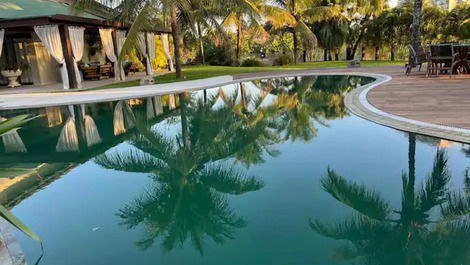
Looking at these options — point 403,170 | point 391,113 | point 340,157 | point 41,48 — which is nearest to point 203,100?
point 391,113

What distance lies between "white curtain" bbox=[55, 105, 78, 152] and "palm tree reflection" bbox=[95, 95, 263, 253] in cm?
102

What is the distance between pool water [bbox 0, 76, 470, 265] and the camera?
2942mm

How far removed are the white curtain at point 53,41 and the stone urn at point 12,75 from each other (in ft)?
11.0

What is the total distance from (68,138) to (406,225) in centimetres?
618

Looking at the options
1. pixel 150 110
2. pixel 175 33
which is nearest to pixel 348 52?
pixel 175 33

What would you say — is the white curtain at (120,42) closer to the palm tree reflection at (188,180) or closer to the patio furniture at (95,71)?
the patio furniture at (95,71)

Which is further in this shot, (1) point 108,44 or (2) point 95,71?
(2) point 95,71

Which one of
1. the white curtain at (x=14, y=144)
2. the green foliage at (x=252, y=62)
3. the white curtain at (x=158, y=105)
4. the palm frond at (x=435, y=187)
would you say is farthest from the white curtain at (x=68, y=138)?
the green foliage at (x=252, y=62)

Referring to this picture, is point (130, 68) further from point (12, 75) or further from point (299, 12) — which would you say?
point (299, 12)

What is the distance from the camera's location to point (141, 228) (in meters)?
3.41

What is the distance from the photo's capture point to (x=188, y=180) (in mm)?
4562

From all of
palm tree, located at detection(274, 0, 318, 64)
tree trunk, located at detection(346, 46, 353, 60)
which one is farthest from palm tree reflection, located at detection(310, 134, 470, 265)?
tree trunk, located at detection(346, 46, 353, 60)

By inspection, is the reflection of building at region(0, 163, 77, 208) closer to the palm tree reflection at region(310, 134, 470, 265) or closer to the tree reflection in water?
the tree reflection in water

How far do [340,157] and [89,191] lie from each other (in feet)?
10.8
